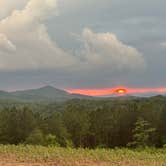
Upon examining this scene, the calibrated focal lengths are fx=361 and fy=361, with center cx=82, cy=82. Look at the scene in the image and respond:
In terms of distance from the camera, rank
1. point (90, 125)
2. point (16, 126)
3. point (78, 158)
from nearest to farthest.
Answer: point (78, 158), point (16, 126), point (90, 125)

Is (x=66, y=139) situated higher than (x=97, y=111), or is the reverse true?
(x=97, y=111)

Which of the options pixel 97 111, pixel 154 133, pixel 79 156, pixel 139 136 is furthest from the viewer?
pixel 97 111

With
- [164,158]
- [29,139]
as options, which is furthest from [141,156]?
[29,139]

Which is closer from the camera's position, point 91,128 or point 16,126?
point 16,126

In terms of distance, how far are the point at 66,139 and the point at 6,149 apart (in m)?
27.3

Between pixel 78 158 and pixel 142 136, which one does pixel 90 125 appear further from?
pixel 78 158

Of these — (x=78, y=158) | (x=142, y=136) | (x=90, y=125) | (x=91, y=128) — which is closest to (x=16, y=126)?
(x=90, y=125)

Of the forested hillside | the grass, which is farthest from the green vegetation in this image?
the grass

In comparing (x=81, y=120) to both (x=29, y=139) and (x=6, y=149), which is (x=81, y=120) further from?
(x=6, y=149)

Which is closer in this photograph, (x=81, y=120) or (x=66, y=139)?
(x=66, y=139)

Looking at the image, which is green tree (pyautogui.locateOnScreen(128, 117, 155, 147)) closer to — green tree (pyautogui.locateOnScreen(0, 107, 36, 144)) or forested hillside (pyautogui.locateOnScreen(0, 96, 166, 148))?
forested hillside (pyautogui.locateOnScreen(0, 96, 166, 148))

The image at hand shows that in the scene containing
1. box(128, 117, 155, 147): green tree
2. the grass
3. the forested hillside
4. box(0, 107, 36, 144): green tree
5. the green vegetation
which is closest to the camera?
the grass

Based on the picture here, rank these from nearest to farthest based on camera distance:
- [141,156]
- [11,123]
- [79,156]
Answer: [79,156] < [141,156] < [11,123]

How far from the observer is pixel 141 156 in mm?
19703
